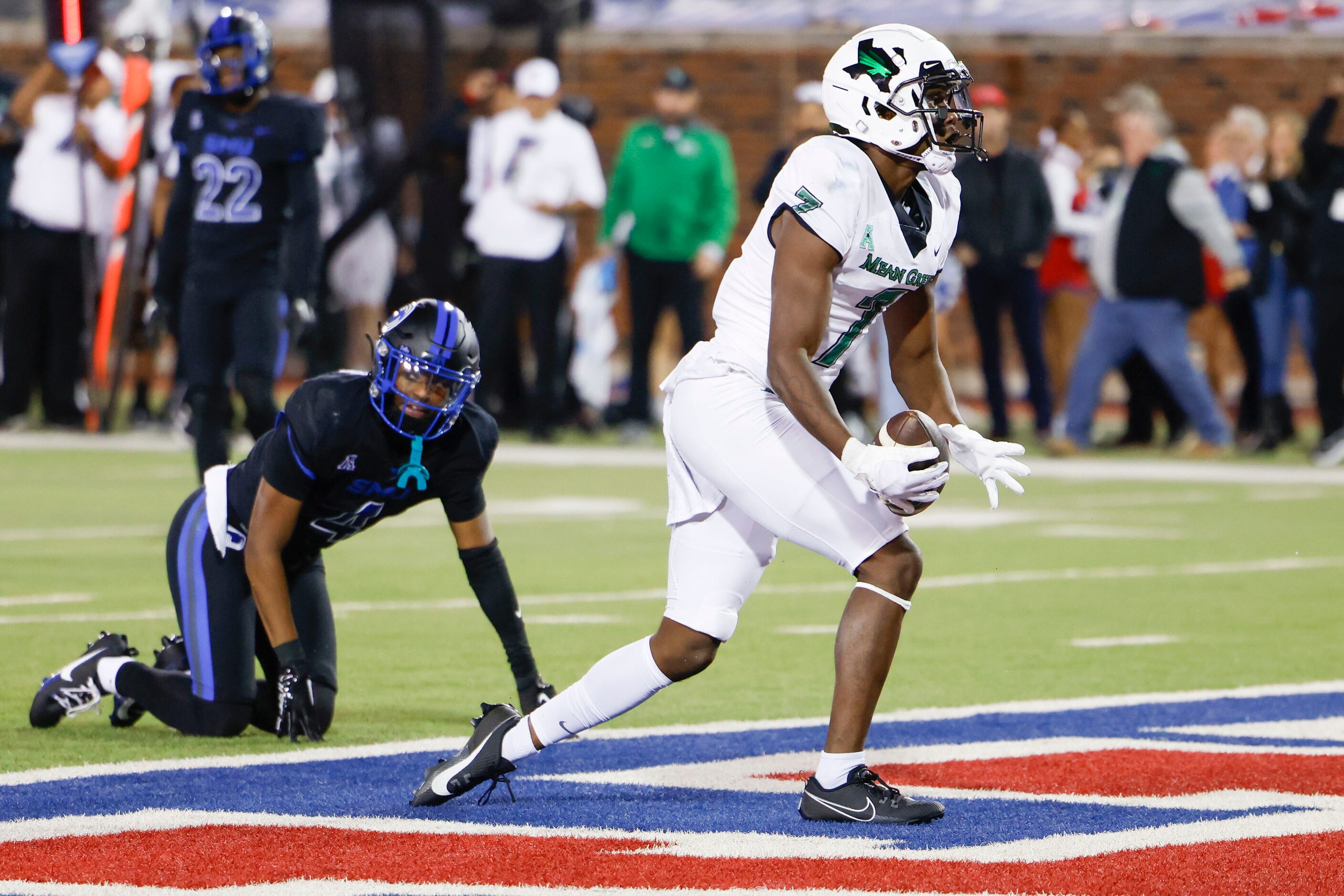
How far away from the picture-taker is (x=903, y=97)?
5.02m

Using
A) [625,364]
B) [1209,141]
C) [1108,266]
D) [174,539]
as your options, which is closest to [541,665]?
[174,539]

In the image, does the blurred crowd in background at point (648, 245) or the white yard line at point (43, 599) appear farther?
the blurred crowd in background at point (648, 245)

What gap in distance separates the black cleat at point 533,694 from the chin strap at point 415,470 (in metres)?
0.55

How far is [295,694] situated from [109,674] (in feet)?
1.93

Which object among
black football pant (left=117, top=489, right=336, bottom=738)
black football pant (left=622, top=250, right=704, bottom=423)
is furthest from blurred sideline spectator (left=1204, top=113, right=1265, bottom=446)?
black football pant (left=117, top=489, right=336, bottom=738)

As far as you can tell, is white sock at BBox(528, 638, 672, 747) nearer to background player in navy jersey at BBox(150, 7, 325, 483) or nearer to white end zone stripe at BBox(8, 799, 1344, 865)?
white end zone stripe at BBox(8, 799, 1344, 865)

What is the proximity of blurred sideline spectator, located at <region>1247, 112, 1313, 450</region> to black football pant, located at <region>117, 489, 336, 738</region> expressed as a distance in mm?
9616

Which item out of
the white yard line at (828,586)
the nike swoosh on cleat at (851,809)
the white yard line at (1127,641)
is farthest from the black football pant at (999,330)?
the nike swoosh on cleat at (851,809)

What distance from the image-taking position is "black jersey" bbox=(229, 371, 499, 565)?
5.72 meters

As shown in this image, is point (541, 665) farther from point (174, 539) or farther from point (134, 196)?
point (134, 196)

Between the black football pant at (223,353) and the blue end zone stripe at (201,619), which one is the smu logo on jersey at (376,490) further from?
the black football pant at (223,353)

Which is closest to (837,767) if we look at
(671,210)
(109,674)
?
(109,674)

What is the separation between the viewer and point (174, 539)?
6105mm

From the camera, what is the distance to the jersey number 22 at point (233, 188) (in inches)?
382
